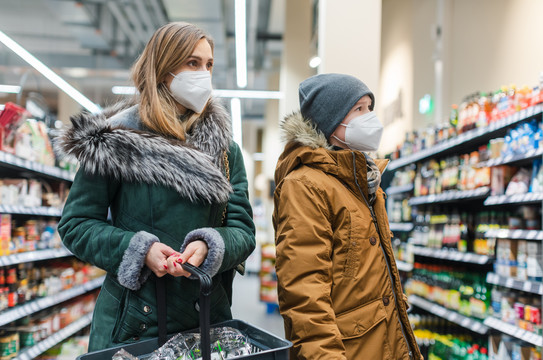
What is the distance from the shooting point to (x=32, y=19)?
10078mm

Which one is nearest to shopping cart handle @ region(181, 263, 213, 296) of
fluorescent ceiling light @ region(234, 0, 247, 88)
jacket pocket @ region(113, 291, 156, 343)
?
jacket pocket @ region(113, 291, 156, 343)

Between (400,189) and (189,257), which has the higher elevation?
(400,189)

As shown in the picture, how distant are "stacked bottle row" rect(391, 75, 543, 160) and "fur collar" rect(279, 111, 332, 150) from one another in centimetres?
193

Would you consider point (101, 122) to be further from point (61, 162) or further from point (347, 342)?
point (61, 162)

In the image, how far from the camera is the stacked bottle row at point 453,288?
389 centimetres

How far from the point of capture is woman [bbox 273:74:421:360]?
1533mm

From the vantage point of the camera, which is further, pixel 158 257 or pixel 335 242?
pixel 335 242

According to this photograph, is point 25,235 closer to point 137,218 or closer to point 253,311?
point 137,218

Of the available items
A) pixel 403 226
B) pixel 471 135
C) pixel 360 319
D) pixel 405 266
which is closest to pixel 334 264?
pixel 360 319

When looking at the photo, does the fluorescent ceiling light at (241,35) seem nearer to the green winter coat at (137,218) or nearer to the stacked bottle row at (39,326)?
the stacked bottle row at (39,326)

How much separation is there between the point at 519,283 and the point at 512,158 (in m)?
0.80

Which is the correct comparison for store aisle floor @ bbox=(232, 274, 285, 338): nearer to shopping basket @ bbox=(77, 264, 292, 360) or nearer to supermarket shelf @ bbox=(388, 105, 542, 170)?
supermarket shelf @ bbox=(388, 105, 542, 170)

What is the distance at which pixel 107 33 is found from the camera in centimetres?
1026

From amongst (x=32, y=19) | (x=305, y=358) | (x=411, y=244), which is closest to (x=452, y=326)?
(x=411, y=244)
